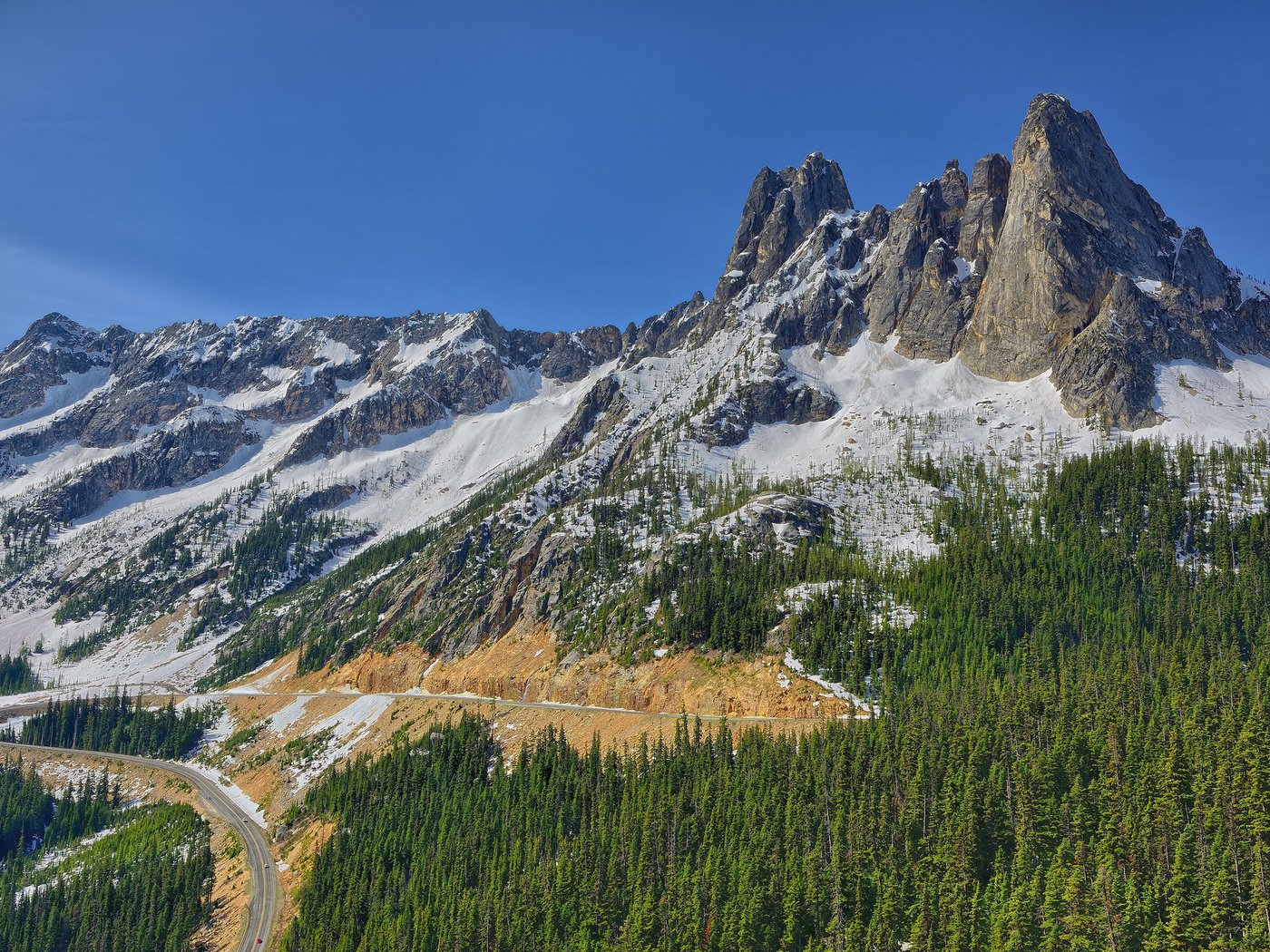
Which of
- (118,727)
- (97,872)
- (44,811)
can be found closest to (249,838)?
(97,872)

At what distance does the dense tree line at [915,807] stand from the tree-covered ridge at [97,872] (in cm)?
1812

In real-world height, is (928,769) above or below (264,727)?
Result: above

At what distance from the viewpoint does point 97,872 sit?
115 metres

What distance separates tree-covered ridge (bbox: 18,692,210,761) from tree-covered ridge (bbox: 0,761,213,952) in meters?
19.2

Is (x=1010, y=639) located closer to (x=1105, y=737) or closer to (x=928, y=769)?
(x=1105, y=737)

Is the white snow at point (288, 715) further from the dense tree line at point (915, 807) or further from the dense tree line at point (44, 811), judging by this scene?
the dense tree line at point (915, 807)

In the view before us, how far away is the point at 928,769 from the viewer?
80000 millimetres

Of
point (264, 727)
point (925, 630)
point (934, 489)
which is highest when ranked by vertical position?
point (934, 489)

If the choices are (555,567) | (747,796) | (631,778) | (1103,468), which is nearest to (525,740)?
(631,778)

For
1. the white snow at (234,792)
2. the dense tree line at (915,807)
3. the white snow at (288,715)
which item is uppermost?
the dense tree line at (915,807)

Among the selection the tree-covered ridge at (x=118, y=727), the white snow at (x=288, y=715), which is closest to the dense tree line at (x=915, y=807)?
the white snow at (x=288, y=715)

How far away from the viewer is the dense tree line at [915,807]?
201 feet

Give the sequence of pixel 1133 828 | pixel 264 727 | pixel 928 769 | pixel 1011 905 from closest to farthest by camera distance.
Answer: pixel 1011 905
pixel 1133 828
pixel 928 769
pixel 264 727

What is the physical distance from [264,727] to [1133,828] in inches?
5916
